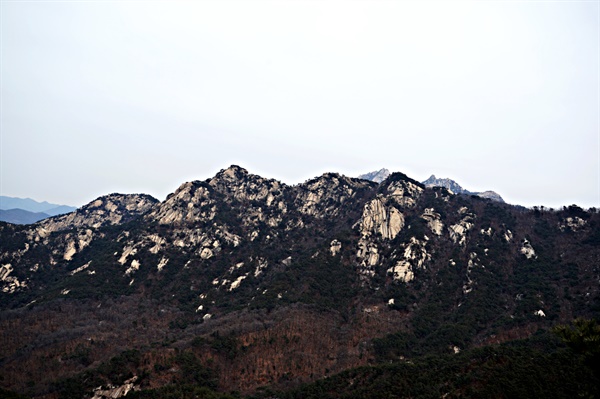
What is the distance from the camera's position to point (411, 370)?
93250 millimetres

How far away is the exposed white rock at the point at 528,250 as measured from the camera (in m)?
176

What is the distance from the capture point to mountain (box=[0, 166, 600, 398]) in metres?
92.2

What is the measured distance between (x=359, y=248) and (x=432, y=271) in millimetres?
45096

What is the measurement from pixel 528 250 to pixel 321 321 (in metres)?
132

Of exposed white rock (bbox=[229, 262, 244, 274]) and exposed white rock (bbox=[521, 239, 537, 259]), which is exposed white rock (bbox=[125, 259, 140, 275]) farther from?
exposed white rock (bbox=[521, 239, 537, 259])

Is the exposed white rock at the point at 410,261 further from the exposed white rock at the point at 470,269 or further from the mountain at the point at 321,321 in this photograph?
the exposed white rock at the point at 470,269

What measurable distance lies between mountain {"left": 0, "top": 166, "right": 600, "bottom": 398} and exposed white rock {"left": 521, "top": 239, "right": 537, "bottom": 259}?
1216 mm

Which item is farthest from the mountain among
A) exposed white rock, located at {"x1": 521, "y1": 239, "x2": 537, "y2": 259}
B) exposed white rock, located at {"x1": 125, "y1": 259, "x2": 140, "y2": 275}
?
exposed white rock, located at {"x1": 521, "y1": 239, "x2": 537, "y2": 259}

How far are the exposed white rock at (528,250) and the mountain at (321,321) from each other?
47.9 inches

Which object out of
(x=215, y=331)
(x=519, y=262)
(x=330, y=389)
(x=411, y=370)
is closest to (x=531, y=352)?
(x=411, y=370)

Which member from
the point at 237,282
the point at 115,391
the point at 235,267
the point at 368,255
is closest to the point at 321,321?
the point at 368,255

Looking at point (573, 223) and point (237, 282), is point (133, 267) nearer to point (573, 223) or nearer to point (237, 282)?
point (237, 282)

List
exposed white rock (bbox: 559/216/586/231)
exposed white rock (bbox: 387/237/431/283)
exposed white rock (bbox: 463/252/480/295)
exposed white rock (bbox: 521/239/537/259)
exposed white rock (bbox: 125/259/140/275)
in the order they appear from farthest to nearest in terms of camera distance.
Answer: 1. exposed white rock (bbox: 125/259/140/275)
2. exposed white rock (bbox: 559/216/586/231)
3. exposed white rock (bbox: 521/239/537/259)
4. exposed white rock (bbox: 387/237/431/283)
5. exposed white rock (bbox: 463/252/480/295)

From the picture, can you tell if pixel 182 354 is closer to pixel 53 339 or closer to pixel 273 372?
pixel 273 372
